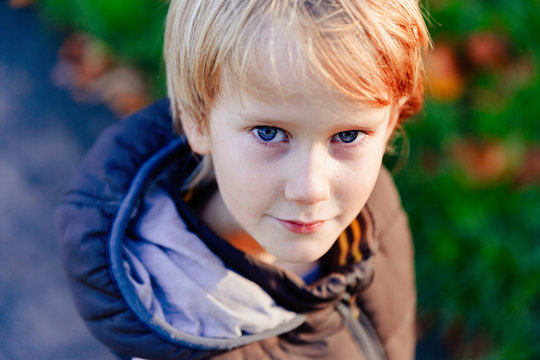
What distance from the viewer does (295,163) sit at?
1021mm

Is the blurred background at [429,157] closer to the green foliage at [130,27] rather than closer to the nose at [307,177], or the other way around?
the green foliage at [130,27]

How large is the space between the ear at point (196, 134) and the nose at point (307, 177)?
0.22 metres

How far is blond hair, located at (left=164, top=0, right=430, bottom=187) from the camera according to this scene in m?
0.93

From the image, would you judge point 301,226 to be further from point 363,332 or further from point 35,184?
point 35,184

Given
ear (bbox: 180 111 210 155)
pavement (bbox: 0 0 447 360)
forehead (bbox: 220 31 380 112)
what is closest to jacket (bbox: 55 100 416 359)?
ear (bbox: 180 111 210 155)

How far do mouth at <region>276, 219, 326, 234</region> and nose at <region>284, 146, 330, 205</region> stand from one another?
0.08 metres

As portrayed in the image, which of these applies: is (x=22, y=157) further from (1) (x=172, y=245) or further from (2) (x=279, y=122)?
(2) (x=279, y=122)

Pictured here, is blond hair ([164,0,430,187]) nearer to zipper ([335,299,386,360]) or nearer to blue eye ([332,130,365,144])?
blue eye ([332,130,365,144])

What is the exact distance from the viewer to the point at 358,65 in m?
0.96

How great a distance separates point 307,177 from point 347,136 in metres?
0.11

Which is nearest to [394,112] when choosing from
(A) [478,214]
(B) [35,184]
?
(A) [478,214]

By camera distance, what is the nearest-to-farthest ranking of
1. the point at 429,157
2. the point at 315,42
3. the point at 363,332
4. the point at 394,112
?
the point at 315,42 → the point at 394,112 → the point at 363,332 → the point at 429,157

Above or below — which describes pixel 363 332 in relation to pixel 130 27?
below

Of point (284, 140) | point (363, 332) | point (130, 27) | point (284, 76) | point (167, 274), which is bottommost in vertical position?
point (363, 332)
